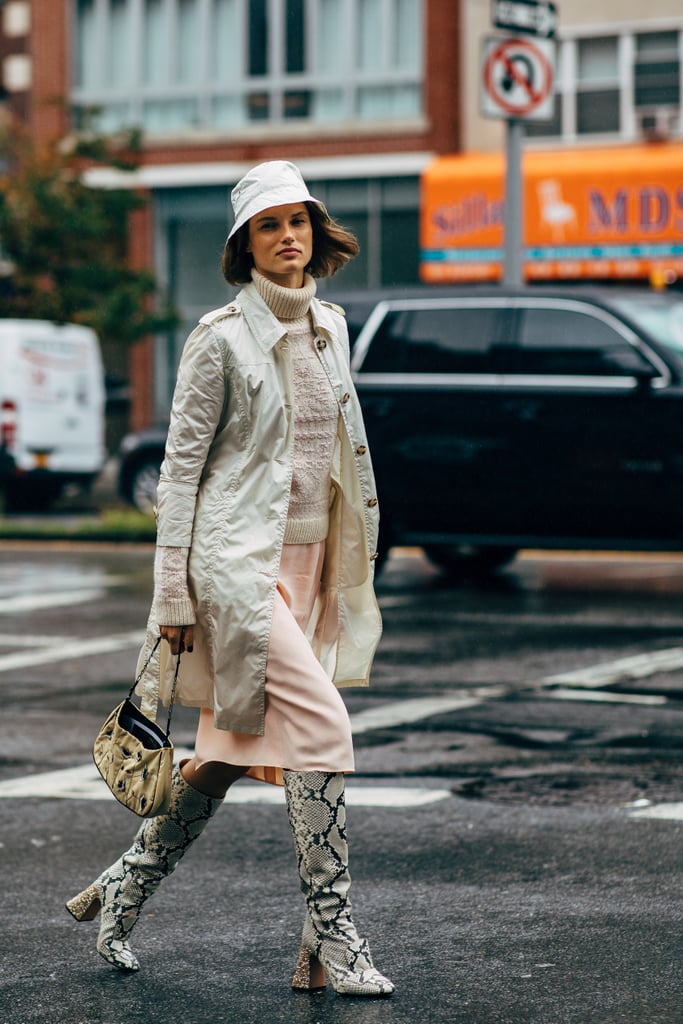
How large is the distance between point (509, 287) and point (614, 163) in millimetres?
13272

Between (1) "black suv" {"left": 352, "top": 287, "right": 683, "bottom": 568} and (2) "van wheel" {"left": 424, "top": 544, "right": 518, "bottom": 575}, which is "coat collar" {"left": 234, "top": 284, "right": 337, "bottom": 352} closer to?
(1) "black suv" {"left": 352, "top": 287, "right": 683, "bottom": 568}

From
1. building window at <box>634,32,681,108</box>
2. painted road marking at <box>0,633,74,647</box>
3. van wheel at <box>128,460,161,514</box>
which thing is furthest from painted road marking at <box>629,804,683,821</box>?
building window at <box>634,32,681,108</box>

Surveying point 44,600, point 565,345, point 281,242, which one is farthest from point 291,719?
point 44,600

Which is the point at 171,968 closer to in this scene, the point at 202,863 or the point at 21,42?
the point at 202,863

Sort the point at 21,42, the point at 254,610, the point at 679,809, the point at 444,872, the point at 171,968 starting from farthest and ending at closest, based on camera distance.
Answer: the point at 21,42 → the point at 679,809 → the point at 444,872 → the point at 171,968 → the point at 254,610

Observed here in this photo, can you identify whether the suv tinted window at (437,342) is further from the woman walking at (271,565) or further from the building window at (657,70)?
the building window at (657,70)

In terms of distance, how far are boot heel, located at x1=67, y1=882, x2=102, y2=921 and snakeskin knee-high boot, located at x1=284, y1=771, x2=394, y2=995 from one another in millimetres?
599

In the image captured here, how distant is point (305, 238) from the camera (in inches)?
179

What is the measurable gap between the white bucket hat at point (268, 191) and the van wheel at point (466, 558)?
32.0 feet

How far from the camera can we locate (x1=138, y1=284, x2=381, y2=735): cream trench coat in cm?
433

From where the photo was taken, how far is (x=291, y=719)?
4.29 m

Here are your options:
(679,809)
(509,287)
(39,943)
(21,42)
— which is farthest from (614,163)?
(39,943)

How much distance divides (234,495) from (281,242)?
0.61 metres

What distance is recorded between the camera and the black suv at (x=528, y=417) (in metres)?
12.2
